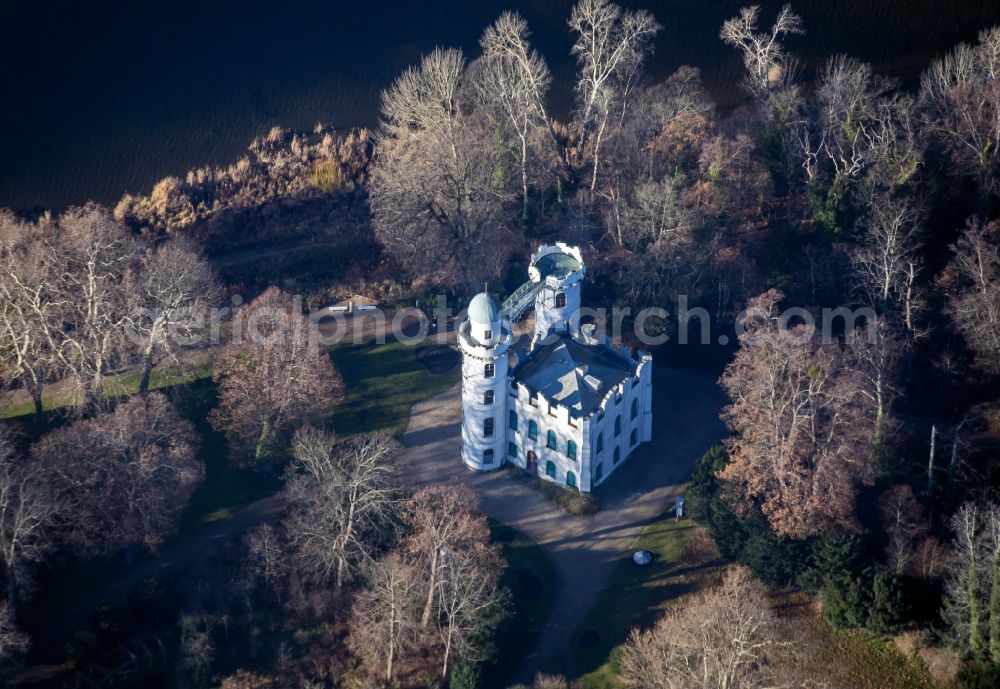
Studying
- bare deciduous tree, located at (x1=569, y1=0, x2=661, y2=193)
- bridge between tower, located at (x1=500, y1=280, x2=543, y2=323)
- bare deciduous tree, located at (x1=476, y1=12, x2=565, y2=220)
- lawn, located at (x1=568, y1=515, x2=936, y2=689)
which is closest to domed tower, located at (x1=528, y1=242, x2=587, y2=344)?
bridge between tower, located at (x1=500, y1=280, x2=543, y2=323)

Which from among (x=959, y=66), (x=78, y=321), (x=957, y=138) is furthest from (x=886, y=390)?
(x=78, y=321)

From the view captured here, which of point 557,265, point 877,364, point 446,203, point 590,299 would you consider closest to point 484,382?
point 557,265

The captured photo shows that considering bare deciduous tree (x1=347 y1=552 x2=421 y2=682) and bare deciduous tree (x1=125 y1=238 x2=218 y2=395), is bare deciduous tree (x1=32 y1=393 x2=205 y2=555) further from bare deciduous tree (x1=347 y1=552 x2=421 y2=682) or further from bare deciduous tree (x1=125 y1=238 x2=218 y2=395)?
bare deciduous tree (x1=347 y1=552 x2=421 y2=682)

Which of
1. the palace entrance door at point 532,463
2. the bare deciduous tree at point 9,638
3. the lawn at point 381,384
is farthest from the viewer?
the lawn at point 381,384

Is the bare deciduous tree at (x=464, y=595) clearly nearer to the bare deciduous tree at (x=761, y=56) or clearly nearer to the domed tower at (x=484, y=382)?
the domed tower at (x=484, y=382)

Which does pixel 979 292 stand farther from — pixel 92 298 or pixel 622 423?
pixel 92 298

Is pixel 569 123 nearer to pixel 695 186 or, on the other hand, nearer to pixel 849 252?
pixel 695 186

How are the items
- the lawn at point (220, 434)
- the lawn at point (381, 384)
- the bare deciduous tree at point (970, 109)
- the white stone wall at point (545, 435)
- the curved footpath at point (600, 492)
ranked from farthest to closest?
the bare deciduous tree at point (970, 109), the lawn at point (381, 384), the white stone wall at point (545, 435), the lawn at point (220, 434), the curved footpath at point (600, 492)

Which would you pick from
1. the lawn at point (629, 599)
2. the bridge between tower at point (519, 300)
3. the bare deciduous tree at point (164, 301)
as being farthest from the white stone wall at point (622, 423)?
the bare deciduous tree at point (164, 301)
